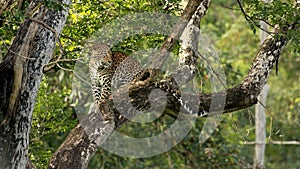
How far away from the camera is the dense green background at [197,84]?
5566mm

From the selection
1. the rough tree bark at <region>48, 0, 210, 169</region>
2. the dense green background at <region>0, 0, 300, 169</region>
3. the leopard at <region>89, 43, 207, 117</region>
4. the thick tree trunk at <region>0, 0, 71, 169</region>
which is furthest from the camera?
the leopard at <region>89, 43, 207, 117</region>

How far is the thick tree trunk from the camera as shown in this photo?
13.9 ft

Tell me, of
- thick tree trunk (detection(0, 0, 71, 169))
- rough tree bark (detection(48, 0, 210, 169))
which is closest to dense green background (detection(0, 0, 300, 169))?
thick tree trunk (detection(0, 0, 71, 169))

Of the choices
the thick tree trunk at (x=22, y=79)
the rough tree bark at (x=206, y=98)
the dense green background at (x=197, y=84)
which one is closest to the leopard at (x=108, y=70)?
the dense green background at (x=197, y=84)

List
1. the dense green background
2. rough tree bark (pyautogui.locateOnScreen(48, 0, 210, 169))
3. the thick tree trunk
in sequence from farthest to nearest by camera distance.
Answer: the dense green background, rough tree bark (pyautogui.locateOnScreen(48, 0, 210, 169)), the thick tree trunk

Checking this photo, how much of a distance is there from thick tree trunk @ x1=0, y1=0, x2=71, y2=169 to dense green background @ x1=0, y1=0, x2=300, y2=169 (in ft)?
0.40

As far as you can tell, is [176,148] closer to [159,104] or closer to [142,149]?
[142,149]

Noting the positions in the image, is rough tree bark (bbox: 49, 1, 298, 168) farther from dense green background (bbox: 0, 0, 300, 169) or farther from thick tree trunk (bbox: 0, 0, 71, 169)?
thick tree trunk (bbox: 0, 0, 71, 169)

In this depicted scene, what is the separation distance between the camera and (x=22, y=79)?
427cm

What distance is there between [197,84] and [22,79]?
4321mm

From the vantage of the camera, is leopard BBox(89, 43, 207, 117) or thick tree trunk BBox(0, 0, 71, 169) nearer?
thick tree trunk BBox(0, 0, 71, 169)

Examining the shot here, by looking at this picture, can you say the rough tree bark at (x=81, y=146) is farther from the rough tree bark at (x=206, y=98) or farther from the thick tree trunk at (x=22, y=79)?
the thick tree trunk at (x=22, y=79)

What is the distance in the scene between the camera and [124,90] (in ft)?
17.2

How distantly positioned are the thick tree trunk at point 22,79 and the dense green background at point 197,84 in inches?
A: 4.8
